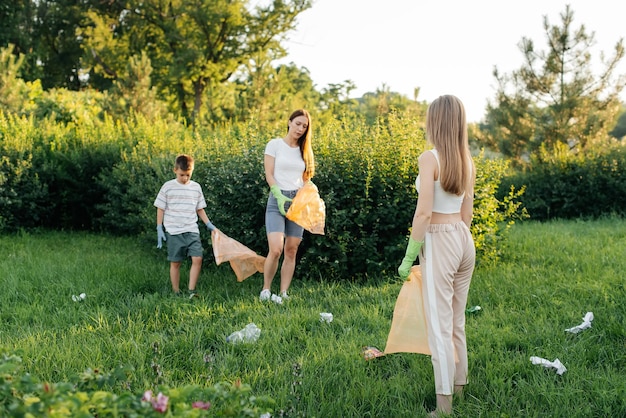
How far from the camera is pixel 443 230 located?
3322mm

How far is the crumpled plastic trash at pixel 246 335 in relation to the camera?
451 cm

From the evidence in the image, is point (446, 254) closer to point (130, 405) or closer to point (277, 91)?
point (130, 405)

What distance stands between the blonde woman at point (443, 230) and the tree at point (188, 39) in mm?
25378

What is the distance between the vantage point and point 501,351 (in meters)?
4.20

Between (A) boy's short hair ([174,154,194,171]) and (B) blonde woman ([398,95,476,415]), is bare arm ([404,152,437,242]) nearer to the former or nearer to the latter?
(B) blonde woman ([398,95,476,415])

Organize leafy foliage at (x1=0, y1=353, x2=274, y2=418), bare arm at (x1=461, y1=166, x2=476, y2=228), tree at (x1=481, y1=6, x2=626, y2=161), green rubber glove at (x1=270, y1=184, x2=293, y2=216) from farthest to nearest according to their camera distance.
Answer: tree at (x1=481, y1=6, x2=626, y2=161), green rubber glove at (x1=270, y1=184, x2=293, y2=216), bare arm at (x1=461, y1=166, x2=476, y2=228), leafy foliage at (x1=0, y1=353, x2=274, y2=418)

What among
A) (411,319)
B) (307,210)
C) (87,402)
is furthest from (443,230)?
(307,210)

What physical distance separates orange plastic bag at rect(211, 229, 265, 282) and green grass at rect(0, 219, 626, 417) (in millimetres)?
249

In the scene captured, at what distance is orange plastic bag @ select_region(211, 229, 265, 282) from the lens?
6.16m

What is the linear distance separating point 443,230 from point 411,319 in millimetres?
661

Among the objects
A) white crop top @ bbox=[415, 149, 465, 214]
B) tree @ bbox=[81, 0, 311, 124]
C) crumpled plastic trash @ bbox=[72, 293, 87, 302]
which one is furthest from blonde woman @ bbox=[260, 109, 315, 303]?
tree @ bbox=[81, 0, 311, 124]

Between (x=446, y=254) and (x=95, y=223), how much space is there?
1011 cm

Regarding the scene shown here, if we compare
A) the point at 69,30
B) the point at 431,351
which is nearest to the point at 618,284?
the point at 431,351

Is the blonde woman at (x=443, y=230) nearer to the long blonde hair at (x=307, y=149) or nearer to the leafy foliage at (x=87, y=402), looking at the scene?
the leafy foliage at (x=87, y=402)
